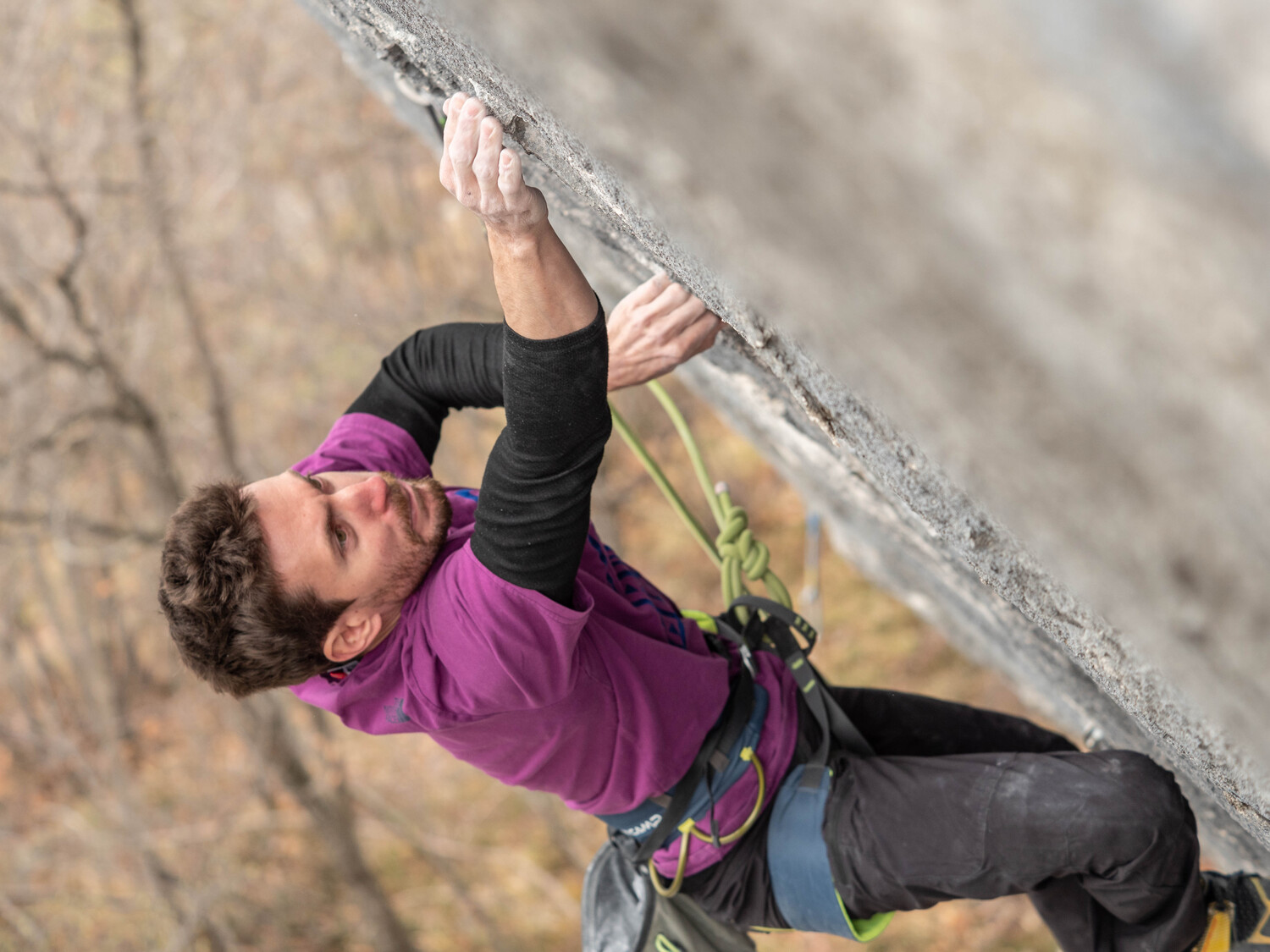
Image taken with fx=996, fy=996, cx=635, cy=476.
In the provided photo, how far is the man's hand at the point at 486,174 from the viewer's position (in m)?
1.28

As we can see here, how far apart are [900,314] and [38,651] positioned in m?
7.33

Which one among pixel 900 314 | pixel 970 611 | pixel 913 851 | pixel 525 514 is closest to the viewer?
pixel 900 314

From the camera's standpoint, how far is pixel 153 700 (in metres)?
7.75

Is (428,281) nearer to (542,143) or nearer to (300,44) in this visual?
(300,44)

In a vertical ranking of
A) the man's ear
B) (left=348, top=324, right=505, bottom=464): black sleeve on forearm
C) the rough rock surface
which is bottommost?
the man's ear

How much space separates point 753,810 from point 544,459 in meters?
1.15

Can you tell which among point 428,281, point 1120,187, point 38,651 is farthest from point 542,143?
point 38,651

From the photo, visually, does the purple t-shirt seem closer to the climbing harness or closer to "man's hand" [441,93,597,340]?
the climbing harness

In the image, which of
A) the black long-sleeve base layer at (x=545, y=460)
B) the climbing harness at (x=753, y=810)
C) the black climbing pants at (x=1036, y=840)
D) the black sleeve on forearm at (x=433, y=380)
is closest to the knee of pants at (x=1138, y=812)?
the black climbing pants at (x=1036, y=840)

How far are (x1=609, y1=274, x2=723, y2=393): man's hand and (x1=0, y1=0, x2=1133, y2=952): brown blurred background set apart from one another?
2.82m

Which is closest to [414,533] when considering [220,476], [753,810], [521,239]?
[521,239]

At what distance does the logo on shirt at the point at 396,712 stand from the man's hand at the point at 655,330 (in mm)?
717

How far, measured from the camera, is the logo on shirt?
184 centimetres

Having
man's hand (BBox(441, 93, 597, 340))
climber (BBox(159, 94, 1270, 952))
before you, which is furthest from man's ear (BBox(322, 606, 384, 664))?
man's hand (BBox(441, 93, 597, 340))
